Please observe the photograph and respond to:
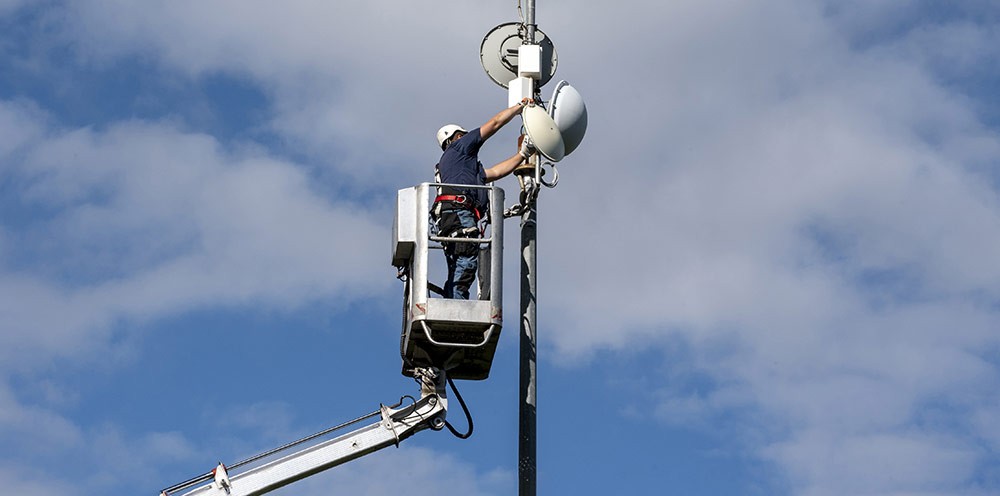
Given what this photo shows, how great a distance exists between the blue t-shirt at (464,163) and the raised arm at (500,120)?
7 centimetres

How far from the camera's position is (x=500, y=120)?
67.0ft

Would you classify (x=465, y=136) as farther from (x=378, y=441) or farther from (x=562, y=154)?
(x=378, y=441)

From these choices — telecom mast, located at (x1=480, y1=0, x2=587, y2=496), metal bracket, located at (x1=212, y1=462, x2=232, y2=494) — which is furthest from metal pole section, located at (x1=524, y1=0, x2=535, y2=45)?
metal bracket, located at (x1=212, y1=462, x2=232, y2=494)

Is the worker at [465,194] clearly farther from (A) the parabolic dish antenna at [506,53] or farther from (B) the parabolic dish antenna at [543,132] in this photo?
(A) the parabolic dish antenna at [506,53]

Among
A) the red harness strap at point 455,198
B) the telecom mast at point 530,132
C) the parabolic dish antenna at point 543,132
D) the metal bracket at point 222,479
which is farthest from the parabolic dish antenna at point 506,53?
the metal bracket at point 222,479

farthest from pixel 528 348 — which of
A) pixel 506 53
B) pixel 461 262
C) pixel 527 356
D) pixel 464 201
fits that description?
pixel 506 53

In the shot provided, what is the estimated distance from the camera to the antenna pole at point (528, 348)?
58.7ft

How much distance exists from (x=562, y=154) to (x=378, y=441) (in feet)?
11.6

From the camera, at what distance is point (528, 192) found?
19.6m

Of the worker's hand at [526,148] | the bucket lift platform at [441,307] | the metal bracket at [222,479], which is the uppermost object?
the worker's hand at [526,148]

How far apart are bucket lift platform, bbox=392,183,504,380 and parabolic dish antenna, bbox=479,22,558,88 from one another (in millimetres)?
2020

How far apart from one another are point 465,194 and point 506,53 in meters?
2.12

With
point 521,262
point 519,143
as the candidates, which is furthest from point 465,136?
point 521,262

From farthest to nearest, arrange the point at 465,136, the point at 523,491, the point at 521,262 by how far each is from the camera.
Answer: the point at 465,136
the point at 521,262
the point at 523,491
